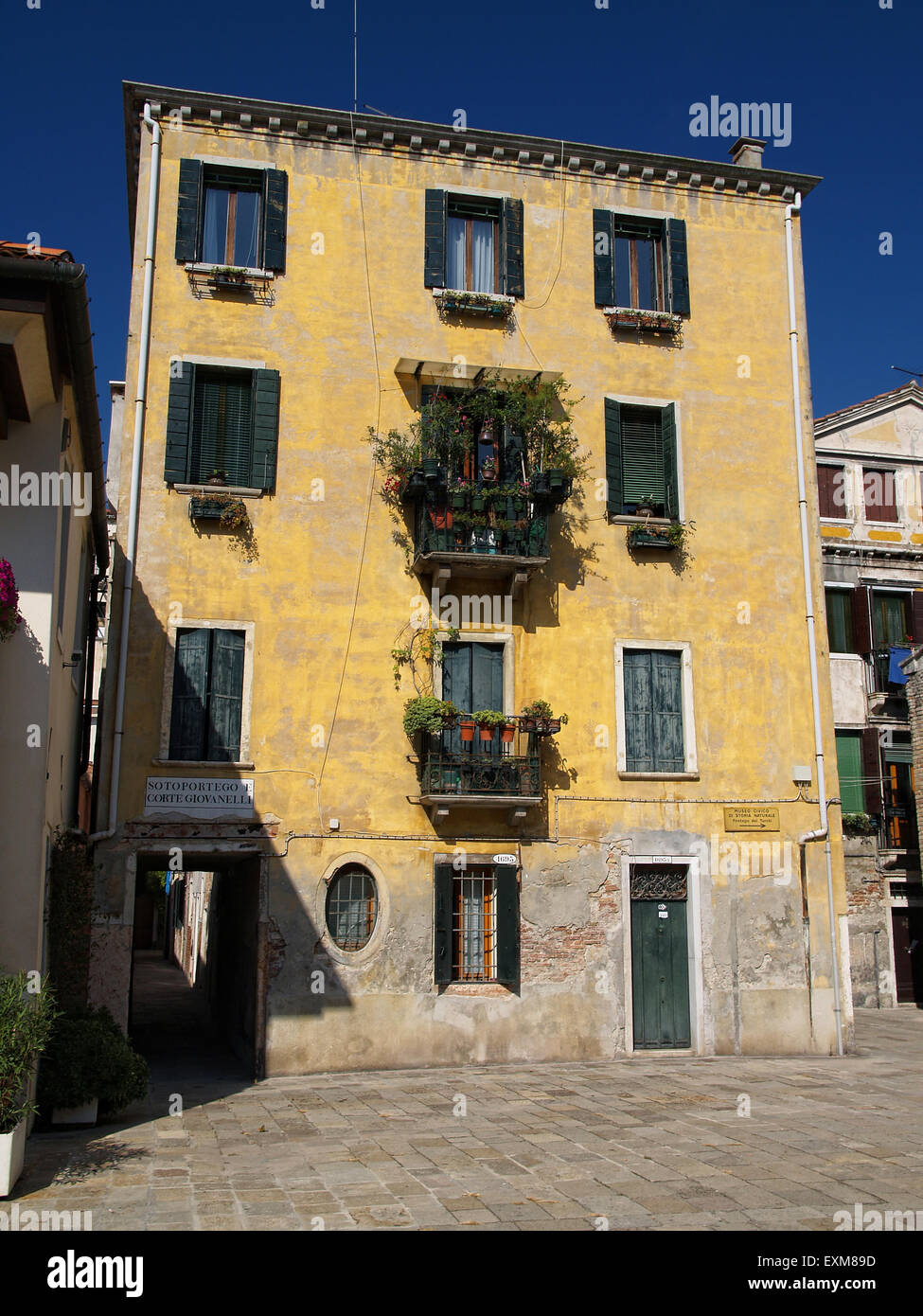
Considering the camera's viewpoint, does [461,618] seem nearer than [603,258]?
Yes

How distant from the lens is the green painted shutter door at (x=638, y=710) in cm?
1744

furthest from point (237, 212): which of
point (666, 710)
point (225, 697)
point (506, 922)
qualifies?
point (506, 922)

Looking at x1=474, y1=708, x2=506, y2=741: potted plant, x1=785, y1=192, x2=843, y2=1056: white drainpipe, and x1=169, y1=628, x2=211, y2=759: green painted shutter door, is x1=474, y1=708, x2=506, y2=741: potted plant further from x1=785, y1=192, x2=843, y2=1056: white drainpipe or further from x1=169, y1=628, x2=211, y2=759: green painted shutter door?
x1=785, y1=192, x2=843, y2=1056: white drainpipe

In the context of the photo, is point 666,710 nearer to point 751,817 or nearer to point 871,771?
point 751,817

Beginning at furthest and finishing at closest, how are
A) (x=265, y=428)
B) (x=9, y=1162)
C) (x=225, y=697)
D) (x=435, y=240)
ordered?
(x=435, y=240) < (x=265, y=428) < (x=225, y=697) < (x=9, y=1162)

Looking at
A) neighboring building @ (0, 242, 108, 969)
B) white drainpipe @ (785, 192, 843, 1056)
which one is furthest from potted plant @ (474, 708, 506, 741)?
neighboring building @ (0, 242, 108, 969)

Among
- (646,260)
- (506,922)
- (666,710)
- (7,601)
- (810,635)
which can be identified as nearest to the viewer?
(7,601)

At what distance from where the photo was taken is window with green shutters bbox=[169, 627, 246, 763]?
15.8 meters

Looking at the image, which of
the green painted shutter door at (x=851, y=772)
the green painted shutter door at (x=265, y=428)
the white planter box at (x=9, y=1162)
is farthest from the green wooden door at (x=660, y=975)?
the green painted shutter door at (x=851, y=772)

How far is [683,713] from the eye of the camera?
17734 mm

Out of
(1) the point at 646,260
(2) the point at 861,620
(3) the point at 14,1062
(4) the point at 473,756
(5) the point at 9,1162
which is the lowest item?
(5) the point at 9,1162

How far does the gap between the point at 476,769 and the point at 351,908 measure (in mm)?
2620
